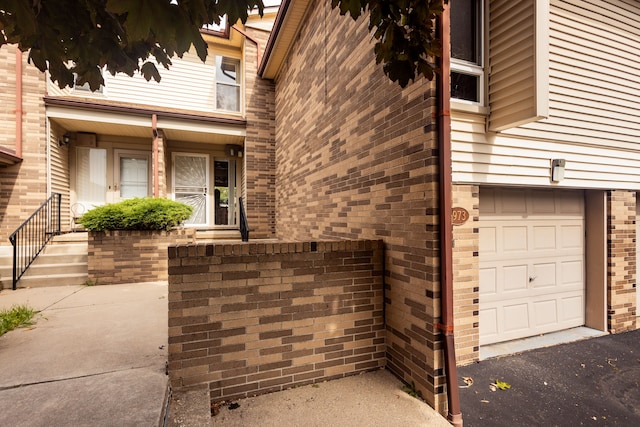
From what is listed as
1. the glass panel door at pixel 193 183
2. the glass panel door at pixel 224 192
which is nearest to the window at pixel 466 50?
the glass panel door at pixel 224 192

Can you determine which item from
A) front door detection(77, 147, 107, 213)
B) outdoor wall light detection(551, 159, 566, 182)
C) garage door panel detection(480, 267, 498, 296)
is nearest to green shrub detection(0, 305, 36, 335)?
front door detection(77, 147, 107, 213)

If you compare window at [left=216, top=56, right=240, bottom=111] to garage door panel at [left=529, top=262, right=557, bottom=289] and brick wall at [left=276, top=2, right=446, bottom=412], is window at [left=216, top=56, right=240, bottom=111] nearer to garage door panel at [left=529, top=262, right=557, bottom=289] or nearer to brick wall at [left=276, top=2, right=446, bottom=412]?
brick wall at [left=276, top=2, right=446, bottom=412]

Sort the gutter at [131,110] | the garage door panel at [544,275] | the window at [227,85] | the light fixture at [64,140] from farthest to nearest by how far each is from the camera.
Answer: the window at [227,85]
the light fixture at [64,140]
the gutter at [131,110]
the garage door panel at [544,275]

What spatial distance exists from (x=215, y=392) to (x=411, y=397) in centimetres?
175

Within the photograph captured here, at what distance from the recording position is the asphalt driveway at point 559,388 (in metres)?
2.62

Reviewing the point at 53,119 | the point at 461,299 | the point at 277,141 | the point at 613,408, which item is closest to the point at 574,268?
the point at 613,408

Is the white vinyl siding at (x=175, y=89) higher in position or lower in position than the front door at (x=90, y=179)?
higher

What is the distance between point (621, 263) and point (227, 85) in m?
9.82

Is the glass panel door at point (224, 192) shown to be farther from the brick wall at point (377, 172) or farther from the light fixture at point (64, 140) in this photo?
the brick wall at point (377, 172)

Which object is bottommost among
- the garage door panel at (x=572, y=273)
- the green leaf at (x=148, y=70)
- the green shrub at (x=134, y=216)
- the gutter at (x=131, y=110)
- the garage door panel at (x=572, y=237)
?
the garage door panel at (x=572, y=273)

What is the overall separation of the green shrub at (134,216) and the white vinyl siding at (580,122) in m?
5.87

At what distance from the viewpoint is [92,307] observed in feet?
14.5

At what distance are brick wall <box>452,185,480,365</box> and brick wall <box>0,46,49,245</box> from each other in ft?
28.8

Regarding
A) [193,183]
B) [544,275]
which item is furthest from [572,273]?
[193,183]
